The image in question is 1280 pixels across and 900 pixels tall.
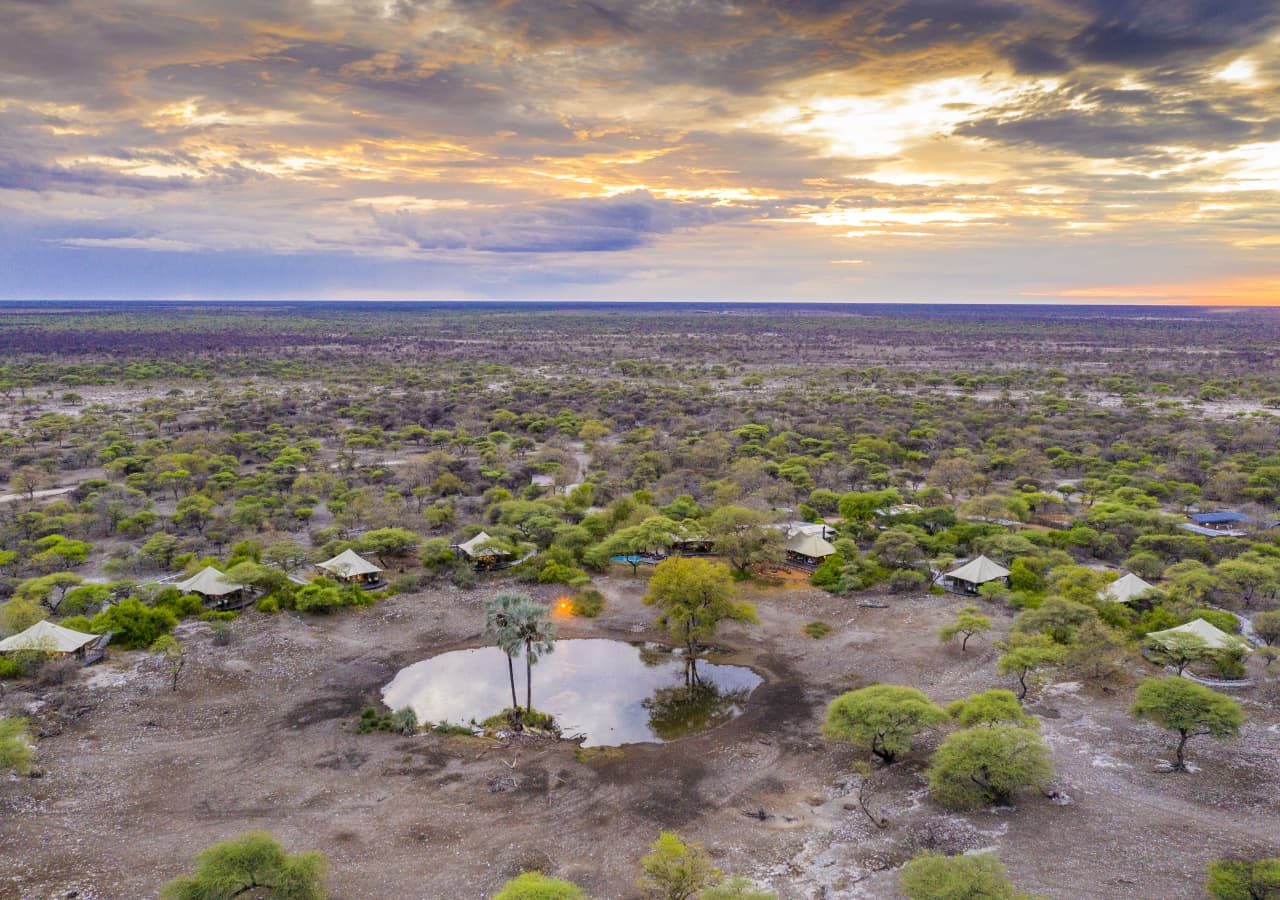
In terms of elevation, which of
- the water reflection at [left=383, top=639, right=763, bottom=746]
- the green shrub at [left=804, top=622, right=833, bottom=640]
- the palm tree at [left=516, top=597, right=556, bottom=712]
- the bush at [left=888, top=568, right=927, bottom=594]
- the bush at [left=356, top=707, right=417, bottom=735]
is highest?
the palm tree at [left=516, top=597, right=556, bottom=712]

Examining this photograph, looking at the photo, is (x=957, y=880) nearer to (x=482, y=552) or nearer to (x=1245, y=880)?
(x=1245, y=880)

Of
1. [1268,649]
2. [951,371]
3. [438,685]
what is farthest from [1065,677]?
[951,371]

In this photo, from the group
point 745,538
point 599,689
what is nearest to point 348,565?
point 599,689

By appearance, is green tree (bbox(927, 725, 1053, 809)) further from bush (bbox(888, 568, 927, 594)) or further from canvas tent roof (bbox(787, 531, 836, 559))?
canvas tent roof (bbox(787, 531, 836, 559))

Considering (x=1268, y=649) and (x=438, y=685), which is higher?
(x=1268, y=649)

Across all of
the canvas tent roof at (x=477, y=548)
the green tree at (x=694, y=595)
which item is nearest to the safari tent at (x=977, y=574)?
the green tree at (x=694, y=595)

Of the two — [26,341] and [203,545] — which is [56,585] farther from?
[26,341]

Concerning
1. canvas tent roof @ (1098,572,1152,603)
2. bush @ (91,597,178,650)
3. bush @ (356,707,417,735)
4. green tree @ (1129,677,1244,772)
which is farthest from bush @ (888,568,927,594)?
bush @ (91,597,178,650)
